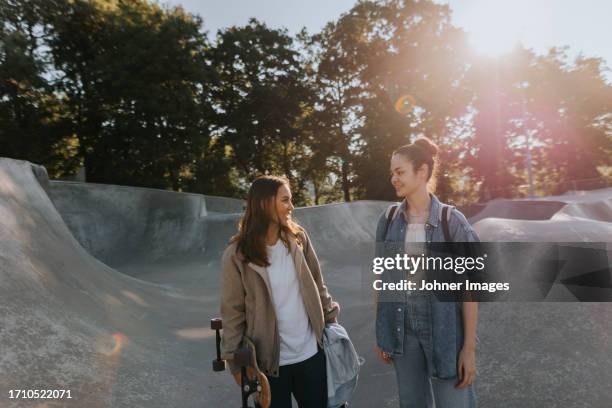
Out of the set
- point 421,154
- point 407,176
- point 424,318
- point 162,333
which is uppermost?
point 421,154

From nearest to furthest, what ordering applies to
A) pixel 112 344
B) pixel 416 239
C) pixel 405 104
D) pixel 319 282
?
pixel 416 239 < pixel 319 282 < pixel 112 344 < pixel 405 104

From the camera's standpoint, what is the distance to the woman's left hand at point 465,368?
79.6 inches

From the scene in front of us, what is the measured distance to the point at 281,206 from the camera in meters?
2.29

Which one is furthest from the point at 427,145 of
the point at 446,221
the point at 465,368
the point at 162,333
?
the point at 162,333

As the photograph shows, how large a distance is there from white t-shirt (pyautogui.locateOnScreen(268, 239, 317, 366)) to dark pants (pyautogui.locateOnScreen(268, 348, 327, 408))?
48 mm

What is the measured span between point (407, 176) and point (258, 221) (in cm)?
85

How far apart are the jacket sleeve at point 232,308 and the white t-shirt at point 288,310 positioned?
0.59ft

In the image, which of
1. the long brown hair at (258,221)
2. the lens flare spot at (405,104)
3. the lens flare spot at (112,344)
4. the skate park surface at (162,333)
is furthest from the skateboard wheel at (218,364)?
the lens flare spot at (405,104)

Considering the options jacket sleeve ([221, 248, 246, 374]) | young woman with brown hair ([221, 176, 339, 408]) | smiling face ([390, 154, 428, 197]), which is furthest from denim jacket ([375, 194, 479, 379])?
jacket sleeve ([221, 248, 246, 374])

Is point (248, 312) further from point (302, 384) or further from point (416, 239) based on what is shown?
point (416, 239)

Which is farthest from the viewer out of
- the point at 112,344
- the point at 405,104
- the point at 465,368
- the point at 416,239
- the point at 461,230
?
the point at 405,104

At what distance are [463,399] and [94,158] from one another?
25421 millimetres

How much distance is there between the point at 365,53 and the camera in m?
30.5

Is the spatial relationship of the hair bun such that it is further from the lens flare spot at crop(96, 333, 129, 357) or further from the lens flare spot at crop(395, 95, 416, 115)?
the lens flare spot at crop(395, 95, 416, 115)
